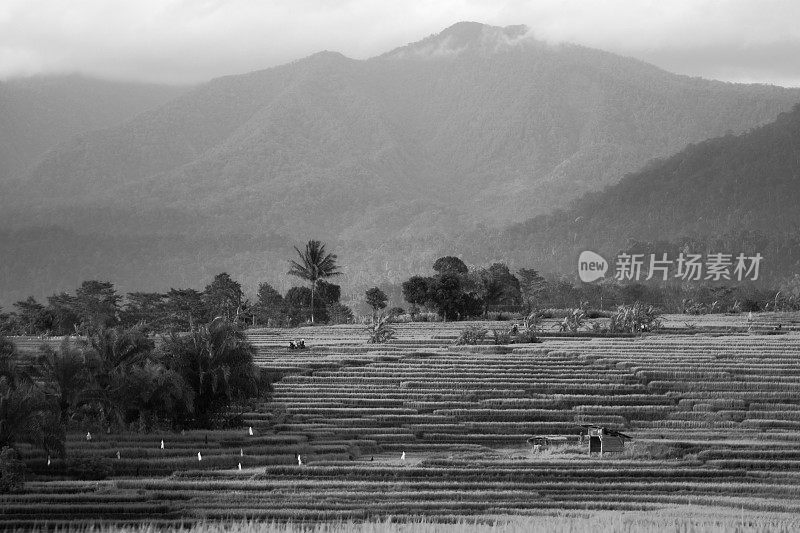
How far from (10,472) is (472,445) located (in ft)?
61.9

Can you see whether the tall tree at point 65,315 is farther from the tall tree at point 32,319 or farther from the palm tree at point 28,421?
the palm tree at point 28,421

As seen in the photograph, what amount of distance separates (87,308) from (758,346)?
6214cm

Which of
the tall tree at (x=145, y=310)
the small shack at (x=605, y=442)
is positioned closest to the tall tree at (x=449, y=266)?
the tall tree at (x=145, y=310)

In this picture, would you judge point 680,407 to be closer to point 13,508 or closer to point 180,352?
point 180,352

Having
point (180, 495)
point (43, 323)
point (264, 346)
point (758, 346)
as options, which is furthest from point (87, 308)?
point (180, 495)

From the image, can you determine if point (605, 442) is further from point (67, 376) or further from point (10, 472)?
point (67, 376)

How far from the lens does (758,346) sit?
76438mm

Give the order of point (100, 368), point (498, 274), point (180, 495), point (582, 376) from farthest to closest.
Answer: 1. point (498, 274)
2. point (582, 376)
3. point (100, 368)
4. point (180, 495)

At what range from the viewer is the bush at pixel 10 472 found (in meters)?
37.1

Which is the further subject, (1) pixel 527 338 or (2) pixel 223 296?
(2) pixel 223 296

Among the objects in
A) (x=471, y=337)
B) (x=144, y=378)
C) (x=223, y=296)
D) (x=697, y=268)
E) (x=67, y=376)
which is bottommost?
(x=144, y=378)

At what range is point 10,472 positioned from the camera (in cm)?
3759

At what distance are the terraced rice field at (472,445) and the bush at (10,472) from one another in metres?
0.81

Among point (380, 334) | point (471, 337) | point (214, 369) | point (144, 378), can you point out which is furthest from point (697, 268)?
point (144, 378)
